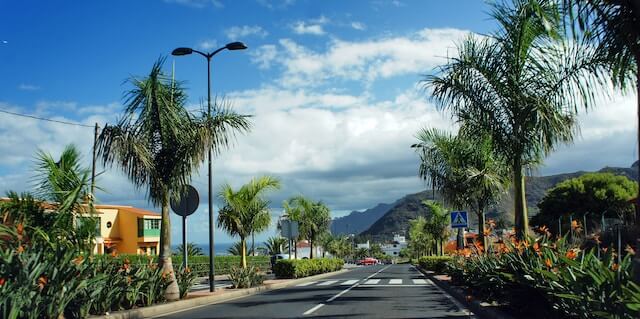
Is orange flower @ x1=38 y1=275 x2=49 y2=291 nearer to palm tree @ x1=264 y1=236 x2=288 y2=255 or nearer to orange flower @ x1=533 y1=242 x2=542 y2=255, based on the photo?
orange flower @ x1=533 y1=242 x2=542 y2=255

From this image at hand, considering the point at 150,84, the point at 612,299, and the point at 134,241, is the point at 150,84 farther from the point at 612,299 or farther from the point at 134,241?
the point at 134,241

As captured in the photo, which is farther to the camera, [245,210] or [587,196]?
[587,196]

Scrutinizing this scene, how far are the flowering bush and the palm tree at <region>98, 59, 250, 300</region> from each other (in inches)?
309

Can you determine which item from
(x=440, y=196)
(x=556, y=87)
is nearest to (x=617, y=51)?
(x=556, y=87)

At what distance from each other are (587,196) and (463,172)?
1983 inches

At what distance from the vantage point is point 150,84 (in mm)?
15836

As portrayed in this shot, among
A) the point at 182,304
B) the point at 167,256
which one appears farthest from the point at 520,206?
the point at 167,256

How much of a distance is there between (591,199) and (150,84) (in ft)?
201

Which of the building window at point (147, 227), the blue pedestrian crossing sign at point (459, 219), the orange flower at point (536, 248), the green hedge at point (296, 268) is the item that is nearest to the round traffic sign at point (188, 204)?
the blue pedestrian crossing sign at point (459, 219)

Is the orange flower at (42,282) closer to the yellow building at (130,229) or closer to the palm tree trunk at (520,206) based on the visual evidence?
the palm tree trunk at (520,206)

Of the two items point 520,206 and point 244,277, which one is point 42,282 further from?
point 244,277

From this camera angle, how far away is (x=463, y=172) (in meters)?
22.5

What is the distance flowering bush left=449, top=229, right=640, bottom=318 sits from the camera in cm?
586

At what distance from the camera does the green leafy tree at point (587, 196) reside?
64688 millimetres
